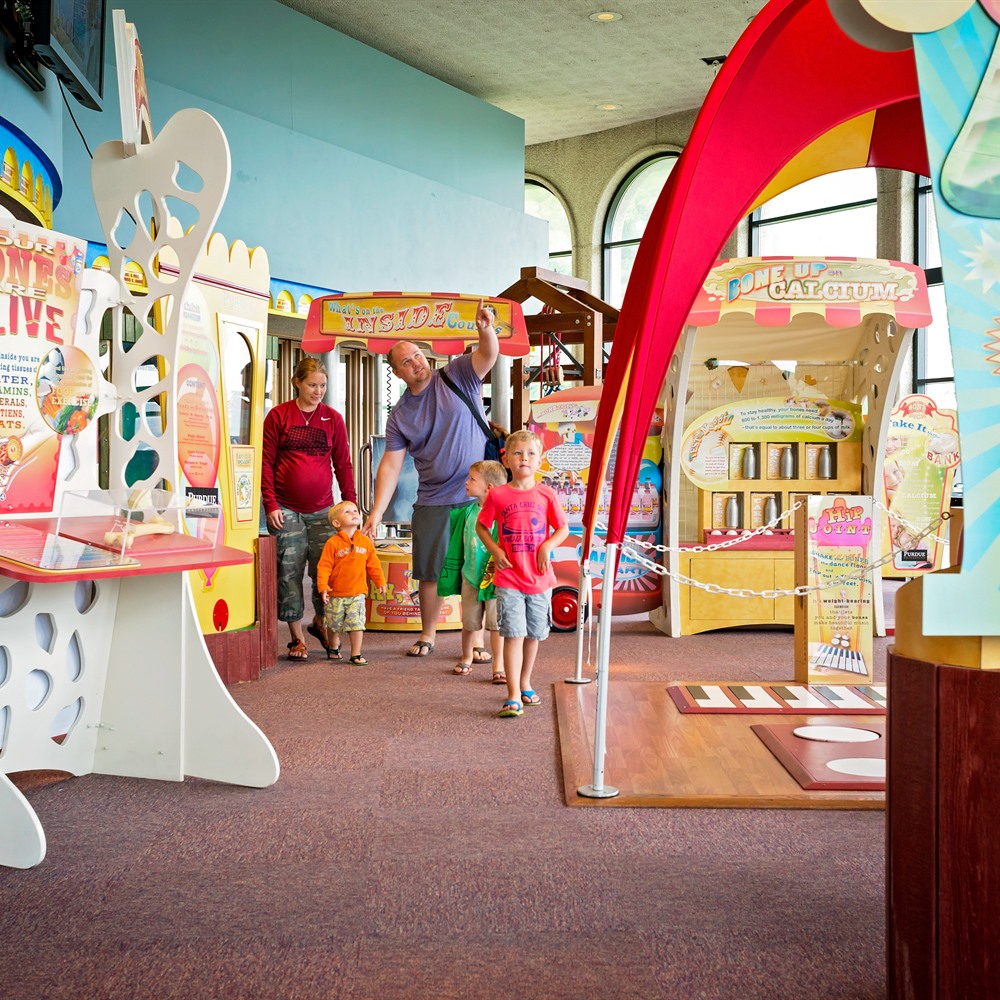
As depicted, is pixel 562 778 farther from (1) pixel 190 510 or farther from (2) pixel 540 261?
(2) pixel 540 261

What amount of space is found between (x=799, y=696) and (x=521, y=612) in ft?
4.49

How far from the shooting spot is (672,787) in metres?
3.43

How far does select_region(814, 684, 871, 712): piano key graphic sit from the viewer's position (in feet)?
15.1

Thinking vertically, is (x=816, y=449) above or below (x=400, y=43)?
below

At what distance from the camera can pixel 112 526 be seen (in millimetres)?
3188

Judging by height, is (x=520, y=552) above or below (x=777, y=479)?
below

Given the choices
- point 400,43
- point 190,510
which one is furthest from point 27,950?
point 400,43

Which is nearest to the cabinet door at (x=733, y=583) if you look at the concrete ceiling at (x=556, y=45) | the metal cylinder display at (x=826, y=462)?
the metal cylinder display at (x=826, y=462)

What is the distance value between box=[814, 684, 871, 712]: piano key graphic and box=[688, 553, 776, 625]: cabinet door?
1.84m

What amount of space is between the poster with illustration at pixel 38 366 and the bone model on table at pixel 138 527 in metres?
0.53

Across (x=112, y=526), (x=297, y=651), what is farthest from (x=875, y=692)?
(x=112, y=526)

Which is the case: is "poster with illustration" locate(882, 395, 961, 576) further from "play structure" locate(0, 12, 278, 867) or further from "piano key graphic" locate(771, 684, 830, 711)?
A: "play structure" locate(0, 12, 278, 867)

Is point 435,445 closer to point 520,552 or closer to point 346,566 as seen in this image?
point 346,566

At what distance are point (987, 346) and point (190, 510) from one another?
2412 mm
